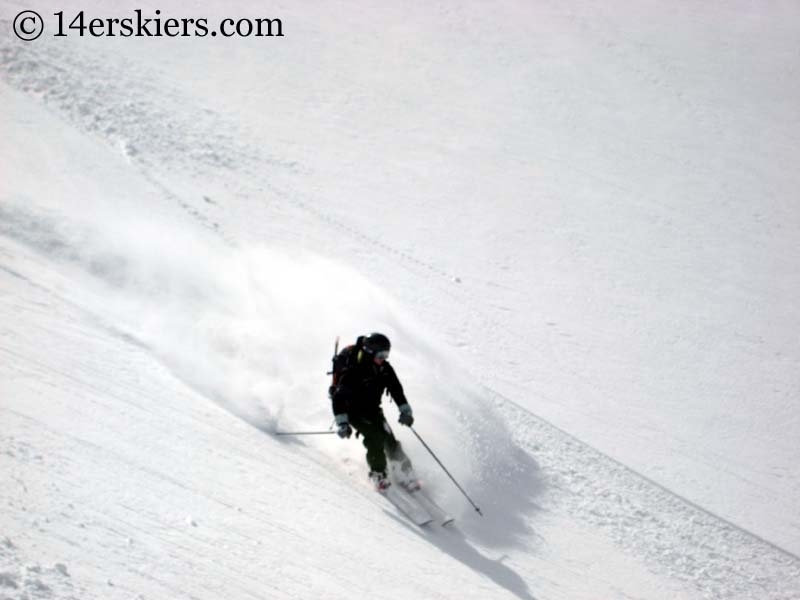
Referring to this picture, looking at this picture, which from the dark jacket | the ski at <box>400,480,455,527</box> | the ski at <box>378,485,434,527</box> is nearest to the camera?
the ski at <box>378,485,434,527</box>

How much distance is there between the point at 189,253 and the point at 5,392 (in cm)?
574

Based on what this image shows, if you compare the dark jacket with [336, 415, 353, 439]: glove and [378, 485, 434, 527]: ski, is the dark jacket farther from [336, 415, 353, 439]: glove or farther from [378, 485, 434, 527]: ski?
[378, 485, 434, 527]: ski

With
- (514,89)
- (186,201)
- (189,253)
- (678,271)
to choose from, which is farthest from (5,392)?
(514,89)

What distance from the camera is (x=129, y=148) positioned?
1764 centimetres

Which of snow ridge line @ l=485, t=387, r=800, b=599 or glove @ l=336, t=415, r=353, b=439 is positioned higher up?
glove @ l=336, t=415, r=353, b=439

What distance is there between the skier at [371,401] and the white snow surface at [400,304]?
15.6 inches

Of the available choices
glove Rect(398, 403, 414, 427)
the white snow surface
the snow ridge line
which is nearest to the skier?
glove Rect(398, 403, 414, 427)

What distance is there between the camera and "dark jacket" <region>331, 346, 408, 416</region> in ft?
28.3

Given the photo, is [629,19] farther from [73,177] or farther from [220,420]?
[220,420]

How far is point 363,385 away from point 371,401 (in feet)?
0.63

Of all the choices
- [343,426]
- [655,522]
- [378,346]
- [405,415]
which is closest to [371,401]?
[405,415]

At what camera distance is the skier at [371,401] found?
27.9ft

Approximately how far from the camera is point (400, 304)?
47.2ft

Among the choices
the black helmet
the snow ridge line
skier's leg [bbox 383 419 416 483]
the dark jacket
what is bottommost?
the snow ridge line
